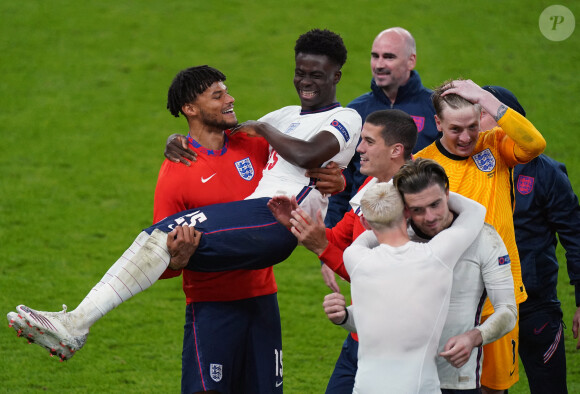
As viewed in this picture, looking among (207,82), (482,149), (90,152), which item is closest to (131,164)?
(90,152)

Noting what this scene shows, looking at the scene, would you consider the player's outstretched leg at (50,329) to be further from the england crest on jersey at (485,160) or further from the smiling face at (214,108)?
the england crest on jersey at (485,160)

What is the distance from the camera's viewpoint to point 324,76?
4.87 meters

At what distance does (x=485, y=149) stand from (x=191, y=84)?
1671 millimetres

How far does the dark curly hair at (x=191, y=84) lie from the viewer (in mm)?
4859

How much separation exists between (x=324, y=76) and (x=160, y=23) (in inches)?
394

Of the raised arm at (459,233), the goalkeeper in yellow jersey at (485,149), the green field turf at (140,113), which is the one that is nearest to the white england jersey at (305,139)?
the goalkeeper in yellow jersey at (485,149)

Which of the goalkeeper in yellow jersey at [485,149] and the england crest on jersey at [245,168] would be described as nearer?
the goalkeeper in yellow jersey at [485,149]

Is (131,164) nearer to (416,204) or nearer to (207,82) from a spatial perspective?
(207,82)

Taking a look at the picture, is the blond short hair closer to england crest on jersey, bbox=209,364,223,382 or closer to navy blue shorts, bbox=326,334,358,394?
navy blue shorts, bbox=326,334,358,394

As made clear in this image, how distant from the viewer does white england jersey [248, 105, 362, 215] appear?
461cm

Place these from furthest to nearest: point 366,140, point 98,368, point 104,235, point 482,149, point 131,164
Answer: point 131,164 < point 104,235 < point 98,368 < point 482,149 < point 366,140

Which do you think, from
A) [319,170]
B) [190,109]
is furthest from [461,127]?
[190,109]

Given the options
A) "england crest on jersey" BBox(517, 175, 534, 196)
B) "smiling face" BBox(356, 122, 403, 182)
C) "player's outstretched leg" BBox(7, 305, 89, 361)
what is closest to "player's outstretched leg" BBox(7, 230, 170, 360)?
"player's outstretched leg" BBox(7, 305, 89, 361)

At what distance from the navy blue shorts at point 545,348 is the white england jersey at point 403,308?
1890 millimetres
